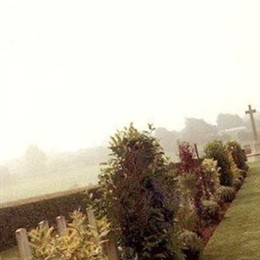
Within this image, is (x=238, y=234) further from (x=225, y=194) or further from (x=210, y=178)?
(x=225, y=194)

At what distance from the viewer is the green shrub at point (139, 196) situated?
30.3 feet

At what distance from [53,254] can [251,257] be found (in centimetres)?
581

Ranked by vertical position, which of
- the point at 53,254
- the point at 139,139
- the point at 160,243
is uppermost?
the point at 139,139

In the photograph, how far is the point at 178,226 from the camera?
32.8 ft

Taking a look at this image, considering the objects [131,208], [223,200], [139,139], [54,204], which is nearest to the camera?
[131,208]

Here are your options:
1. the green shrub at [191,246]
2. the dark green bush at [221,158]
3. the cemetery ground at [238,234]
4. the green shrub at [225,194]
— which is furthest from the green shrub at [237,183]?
the green shrub at [191,246]

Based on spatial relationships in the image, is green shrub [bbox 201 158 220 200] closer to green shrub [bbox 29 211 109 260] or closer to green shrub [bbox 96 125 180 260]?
green shrub [bbox 96 125 180 260]

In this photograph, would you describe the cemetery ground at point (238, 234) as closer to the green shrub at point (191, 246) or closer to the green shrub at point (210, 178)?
the green shrub at point (191, 246)

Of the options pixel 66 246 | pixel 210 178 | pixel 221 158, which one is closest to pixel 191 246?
pixel 66 246

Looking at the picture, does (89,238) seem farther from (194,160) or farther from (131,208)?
(194,160)

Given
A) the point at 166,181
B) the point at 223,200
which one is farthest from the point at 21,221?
the point at 166,181

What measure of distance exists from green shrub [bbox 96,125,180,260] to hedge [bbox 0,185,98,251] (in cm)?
1109

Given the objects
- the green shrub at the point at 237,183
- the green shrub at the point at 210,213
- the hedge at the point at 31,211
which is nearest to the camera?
the green shrub at the point at 210,213

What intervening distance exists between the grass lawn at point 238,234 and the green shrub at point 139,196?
2.61 meters
